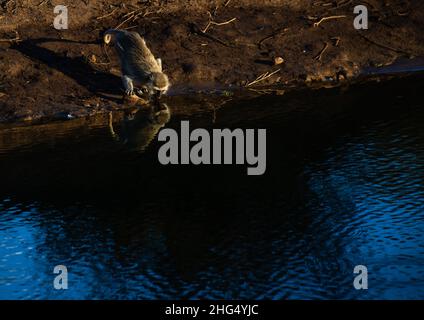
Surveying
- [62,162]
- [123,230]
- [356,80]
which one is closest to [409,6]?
[356,80]

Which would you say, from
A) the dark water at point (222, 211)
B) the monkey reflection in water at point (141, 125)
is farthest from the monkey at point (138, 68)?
the dark water at point (222, 211)

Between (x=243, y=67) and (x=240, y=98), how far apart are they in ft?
5.99

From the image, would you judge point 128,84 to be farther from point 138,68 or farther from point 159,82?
point 159,82

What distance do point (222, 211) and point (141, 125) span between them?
5.46 m

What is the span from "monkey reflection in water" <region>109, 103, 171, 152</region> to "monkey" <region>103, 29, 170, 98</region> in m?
0.55

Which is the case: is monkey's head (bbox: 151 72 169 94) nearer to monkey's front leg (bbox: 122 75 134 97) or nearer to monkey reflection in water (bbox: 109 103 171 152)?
monkey reflection in water (bbox: 109 103 171 152)

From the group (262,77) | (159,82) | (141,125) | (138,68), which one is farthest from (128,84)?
(262,77)

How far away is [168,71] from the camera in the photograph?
21.2 meters

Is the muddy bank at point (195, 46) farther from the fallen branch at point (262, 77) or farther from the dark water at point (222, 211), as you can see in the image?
the dark water at point (222, 211)

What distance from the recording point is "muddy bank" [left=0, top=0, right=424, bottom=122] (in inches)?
792

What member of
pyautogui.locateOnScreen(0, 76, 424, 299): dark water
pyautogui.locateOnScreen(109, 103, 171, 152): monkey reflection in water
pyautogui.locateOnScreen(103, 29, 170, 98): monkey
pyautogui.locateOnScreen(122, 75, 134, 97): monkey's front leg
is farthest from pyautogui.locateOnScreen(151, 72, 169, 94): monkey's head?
pyautogui.locateOnScreen(0, 76, 424, 299): dark water

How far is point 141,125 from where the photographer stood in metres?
17.8

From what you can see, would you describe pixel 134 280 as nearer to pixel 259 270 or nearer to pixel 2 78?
pixel 259 270

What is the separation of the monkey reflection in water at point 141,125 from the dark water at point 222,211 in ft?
0.21
